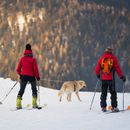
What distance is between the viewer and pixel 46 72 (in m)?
25.3

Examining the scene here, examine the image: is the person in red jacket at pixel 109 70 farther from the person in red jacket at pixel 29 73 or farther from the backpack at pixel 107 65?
the person in red jacket at pixel 29 73

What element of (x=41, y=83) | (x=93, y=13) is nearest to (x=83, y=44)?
(x=93, y=13)

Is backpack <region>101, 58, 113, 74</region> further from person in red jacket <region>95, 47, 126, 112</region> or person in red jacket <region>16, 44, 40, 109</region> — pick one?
Answer: person in red jacket <region>16, 44, 40, 109</region>

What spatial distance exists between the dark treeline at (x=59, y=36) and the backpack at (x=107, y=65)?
1356 centimetres

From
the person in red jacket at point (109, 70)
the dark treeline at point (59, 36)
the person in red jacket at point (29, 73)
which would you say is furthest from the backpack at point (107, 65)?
the dark treeline at point (59, 36)

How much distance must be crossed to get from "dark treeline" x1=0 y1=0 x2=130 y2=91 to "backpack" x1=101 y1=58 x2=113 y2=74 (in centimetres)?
1356

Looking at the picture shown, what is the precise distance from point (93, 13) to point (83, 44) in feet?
7.72

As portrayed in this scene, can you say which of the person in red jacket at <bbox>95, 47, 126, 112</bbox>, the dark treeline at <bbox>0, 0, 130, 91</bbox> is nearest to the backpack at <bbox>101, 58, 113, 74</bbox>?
the person in red jacket at <bbox>95, 47, 126, 112</bbox>

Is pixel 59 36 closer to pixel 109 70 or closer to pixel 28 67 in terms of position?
pixel 28 67

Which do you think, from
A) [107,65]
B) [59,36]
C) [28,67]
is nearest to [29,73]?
[28,67]

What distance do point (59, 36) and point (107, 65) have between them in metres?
14.4

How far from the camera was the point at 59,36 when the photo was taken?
25.9 meters

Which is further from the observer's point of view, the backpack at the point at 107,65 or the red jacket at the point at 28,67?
the red jacket at the point at 28,67

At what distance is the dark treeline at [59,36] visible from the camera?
25.6 metres
